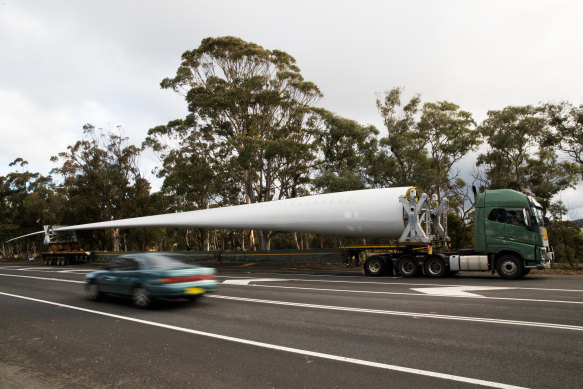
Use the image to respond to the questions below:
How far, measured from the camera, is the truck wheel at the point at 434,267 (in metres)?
14.8

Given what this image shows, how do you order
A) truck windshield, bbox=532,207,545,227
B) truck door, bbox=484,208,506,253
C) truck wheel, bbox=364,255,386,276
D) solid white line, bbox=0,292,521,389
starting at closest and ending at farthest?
solid white line, bbox=0,292,521,389 → truck windshield, bbox=532,207,545,227 → truck door, bbox=484,208,506,253 → truck wheel, bbox=364,255,386,276

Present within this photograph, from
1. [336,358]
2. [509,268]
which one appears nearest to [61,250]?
[509,268]

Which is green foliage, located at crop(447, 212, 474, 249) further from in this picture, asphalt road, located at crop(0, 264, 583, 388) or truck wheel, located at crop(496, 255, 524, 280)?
asphalt road, located at crop(0, 264, 583, 388)

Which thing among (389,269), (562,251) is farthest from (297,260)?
(562,251)

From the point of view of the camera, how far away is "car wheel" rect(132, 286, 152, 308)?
28.8 feet

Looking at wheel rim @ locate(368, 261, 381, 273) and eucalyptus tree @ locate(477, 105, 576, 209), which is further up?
eucalyptus tree @ locate(477, 105, 576, 209)

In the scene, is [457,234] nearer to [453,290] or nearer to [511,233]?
[511,233]

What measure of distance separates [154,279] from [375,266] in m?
10.4

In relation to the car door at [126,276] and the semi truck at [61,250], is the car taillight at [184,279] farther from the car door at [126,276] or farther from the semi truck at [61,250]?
the semi truck at [61,250]

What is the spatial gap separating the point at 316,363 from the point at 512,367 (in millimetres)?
2425

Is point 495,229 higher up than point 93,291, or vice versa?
point 495,229

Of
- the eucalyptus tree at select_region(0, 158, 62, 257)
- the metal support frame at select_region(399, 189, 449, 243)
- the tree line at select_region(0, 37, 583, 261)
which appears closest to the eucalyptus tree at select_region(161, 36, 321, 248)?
the tree line at select_region(0, 37, 583, 261)

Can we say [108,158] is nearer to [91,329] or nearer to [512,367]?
[91,329]

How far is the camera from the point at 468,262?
14.3 metres
